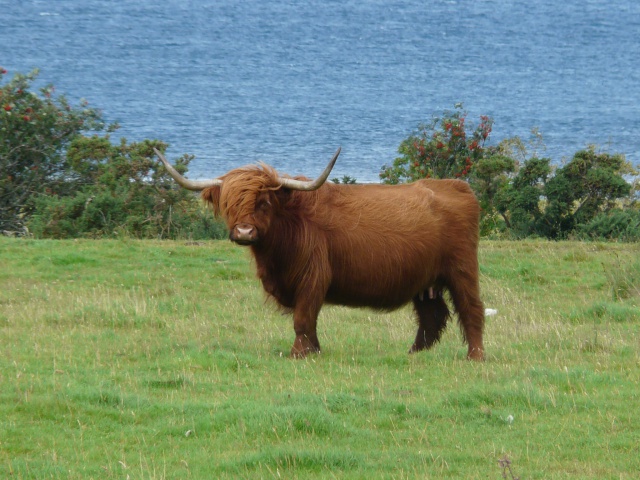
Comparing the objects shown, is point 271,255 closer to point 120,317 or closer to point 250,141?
point 120,317

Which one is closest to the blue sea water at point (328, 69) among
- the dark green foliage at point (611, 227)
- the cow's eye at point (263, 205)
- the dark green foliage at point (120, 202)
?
the dark green foliage at point (120, 202)

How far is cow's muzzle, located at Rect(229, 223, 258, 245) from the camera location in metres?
9.24

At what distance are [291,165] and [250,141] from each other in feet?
37.6

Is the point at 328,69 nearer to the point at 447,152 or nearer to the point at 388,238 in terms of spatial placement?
the point at 447,152

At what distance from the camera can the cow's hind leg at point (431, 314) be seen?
415 inches

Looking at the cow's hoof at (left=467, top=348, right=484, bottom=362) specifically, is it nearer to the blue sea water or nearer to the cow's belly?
the cow's belly

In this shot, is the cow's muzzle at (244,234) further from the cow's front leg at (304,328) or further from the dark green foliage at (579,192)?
the dark green foliage at (579,192)

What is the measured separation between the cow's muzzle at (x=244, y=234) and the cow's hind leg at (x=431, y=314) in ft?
6.83

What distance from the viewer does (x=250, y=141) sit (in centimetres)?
5950

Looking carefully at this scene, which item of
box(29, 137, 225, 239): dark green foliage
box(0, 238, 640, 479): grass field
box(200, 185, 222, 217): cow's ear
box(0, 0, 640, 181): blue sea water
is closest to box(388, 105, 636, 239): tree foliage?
box(29, 137, 225, 239): dark green foliage

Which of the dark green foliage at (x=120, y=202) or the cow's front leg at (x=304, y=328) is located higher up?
the cow's front leg at (x=304, y=328)

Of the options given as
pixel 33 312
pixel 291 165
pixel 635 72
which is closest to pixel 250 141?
pixel 291 165

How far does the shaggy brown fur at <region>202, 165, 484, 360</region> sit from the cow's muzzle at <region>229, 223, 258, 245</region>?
53mm

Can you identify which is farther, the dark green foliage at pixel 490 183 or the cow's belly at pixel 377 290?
the dark green foliage at pixel 490 183
